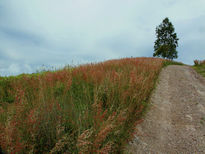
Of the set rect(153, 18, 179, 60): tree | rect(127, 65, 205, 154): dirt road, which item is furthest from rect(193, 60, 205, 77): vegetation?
rect(153, 18, 179, 60): tree

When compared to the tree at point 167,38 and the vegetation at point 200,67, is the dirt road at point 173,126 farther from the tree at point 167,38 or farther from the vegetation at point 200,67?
the tree at point 167,38

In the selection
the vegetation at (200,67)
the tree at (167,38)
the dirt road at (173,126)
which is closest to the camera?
the dirt road at (173,126)

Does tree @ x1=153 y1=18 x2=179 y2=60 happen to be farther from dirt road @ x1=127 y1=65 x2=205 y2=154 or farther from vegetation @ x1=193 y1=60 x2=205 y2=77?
dirt road @ x1=127 y1=65 x2=205 y2=154

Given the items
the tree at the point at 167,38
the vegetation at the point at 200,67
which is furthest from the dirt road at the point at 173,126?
the tree at the point at 167,38

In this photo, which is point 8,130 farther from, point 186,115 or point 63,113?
point 186,115

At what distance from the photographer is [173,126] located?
171 inches

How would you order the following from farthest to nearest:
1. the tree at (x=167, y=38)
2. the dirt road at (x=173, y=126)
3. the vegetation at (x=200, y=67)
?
the tree at (x=167, y=38), the vegetation at (x=200, y=67), the dirt road at (x=173, y=126)

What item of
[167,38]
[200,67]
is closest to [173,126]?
[200,67]

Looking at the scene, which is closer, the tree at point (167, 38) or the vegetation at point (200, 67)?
the vegetation at point (200, 67)

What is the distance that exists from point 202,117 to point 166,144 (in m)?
2.04

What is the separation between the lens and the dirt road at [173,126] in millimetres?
3277

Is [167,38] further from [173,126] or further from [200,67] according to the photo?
[173,126]

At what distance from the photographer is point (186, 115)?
488 centimetres

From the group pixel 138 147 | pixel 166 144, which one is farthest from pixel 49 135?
pixel 166 144
